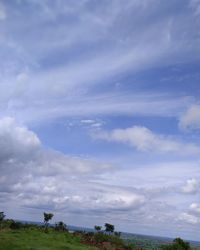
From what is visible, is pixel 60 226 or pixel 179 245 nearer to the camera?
pixel 179 245

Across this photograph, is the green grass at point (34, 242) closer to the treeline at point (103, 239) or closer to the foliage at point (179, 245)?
the treeline at point (103, 239)

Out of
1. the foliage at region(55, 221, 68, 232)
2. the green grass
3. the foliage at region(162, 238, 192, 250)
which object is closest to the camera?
the green grass

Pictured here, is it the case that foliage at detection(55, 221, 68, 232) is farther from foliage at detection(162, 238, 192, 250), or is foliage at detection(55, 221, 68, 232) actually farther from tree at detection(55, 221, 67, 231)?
foliage at detection(162, 238, 192, 250)

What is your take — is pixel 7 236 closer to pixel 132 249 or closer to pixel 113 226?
pixel 132 249

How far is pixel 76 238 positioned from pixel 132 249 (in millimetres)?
8942

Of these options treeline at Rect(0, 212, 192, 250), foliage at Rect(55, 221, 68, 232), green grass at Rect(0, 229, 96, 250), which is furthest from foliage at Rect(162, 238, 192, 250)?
foliage at Rect(55, 221, 68, 232)

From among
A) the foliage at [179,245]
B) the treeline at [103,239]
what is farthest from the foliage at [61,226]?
the foliage at [179,245]

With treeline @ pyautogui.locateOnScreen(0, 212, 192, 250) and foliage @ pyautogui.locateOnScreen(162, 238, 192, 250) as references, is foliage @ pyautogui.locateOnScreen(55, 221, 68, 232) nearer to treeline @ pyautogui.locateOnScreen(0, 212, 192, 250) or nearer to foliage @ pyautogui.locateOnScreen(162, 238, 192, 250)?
treeline @ pyautogui.locateOnScreen(0, 212, 192, 250)

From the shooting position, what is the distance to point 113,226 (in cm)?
7456

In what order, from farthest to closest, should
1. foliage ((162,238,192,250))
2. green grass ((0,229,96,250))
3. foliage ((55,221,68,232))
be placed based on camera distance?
foliage ((55,221,68,232)) → foliage ((162,238,192,250)) → green grass ((0,229,96,250))

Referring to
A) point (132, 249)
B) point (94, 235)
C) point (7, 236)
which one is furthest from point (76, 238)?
point (7, 236)

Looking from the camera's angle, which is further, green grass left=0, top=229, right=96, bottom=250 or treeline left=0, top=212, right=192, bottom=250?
treeline left=0, top=212, right=192, bottom=250

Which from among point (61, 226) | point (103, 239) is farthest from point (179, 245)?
point (61, 226)

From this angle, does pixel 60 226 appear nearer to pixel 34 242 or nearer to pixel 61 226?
pixel 61 226
